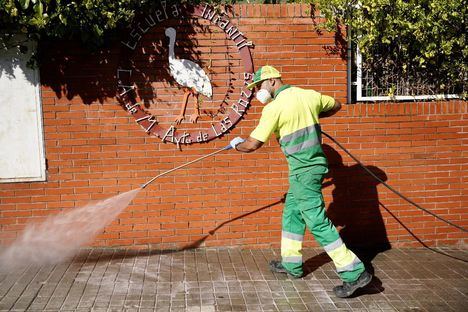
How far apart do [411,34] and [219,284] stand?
3.68 meters

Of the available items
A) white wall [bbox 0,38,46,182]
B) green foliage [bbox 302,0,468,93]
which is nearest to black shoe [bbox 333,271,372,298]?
green foliage [bbox 302,0,468,93]

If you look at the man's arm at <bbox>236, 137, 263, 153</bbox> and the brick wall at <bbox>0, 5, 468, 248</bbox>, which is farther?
the brick wall at <bbox>0, 5, 468, 248</bbox>

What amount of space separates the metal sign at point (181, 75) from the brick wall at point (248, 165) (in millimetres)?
104

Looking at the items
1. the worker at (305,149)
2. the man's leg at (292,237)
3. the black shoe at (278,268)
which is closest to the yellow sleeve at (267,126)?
the worker at (305,149)

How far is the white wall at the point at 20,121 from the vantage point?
598cm

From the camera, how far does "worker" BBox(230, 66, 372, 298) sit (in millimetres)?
5145

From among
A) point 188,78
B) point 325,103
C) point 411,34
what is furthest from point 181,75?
point 411,34

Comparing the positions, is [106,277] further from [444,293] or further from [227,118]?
[444,293]

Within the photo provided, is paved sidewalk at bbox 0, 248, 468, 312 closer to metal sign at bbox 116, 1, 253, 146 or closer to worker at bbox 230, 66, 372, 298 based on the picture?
worker at bbox 230, 66, 372, 298

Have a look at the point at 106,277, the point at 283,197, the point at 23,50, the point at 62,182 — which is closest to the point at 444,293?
the point at 283,197

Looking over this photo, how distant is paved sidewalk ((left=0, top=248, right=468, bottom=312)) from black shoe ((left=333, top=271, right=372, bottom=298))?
0.23 feet

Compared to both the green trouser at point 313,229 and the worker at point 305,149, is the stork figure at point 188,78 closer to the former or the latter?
the worker at point 305,149

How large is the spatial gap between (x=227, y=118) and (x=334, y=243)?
2.01m

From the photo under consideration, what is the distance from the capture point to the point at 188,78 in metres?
6.18
